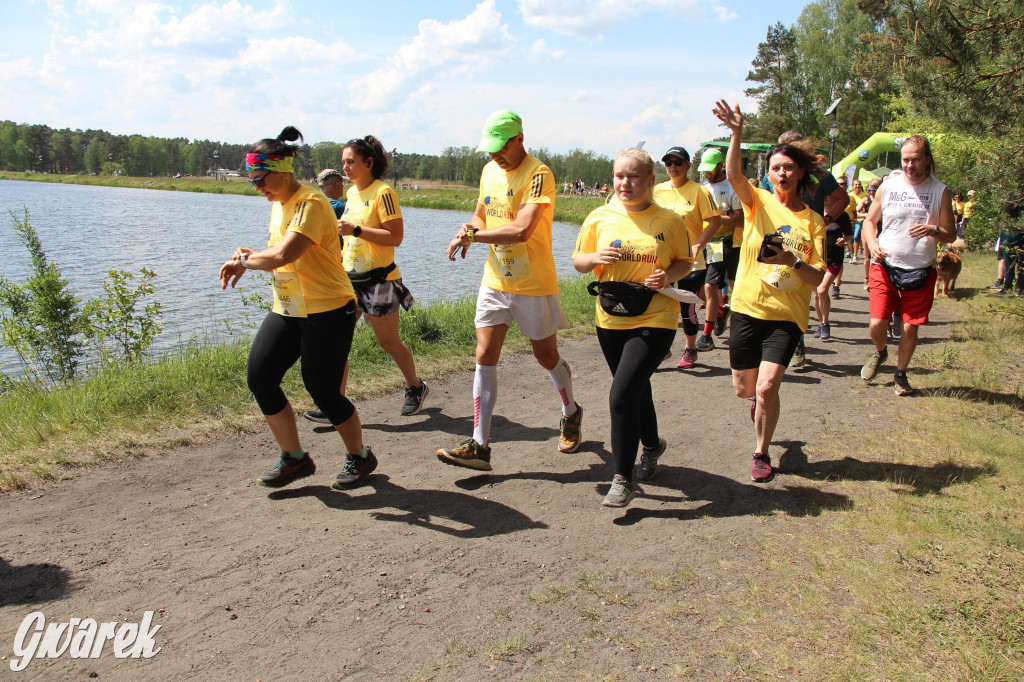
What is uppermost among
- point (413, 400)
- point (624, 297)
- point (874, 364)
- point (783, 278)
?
point (783, 278)

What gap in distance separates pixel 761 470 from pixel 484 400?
1.93m

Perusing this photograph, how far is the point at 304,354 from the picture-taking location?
14.3ft

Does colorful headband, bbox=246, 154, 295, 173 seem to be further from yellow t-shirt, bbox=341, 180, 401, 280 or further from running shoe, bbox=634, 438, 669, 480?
running shoe, bbox=634, 438, 669, 480

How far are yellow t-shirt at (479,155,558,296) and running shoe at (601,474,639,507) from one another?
1.34 meters

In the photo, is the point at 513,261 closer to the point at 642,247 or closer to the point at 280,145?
the point at 642,247

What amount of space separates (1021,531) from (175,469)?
5248mm

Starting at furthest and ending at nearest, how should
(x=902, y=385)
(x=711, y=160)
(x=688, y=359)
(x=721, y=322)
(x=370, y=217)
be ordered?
1. (x=721, y=322)
2. (x=688, y=359)
3. (x=711, y=160)
4. (x=902, y=385)
5. (x=370, y=217)

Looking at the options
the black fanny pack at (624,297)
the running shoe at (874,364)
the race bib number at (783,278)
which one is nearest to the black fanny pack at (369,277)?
the black fanny pack at (624,297)

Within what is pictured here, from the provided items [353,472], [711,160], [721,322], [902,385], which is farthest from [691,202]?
[353,472]

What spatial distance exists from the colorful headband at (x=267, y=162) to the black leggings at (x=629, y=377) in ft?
7.33

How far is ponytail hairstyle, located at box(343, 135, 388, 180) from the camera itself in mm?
5711

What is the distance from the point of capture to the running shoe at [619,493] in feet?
14.1

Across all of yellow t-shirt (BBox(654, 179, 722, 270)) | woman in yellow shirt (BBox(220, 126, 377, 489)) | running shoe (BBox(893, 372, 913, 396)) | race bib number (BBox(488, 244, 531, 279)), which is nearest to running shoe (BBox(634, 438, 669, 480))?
race bib number (BBox(488, 244, 531, 279))

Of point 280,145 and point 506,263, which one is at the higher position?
point 280,145
